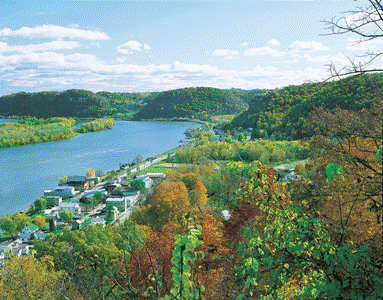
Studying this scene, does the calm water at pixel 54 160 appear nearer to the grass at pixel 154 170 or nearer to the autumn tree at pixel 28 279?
the grass at pixel 154 170

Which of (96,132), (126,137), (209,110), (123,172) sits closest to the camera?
(123,172)

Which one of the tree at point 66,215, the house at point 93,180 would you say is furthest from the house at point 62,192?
the tree at point 66,215

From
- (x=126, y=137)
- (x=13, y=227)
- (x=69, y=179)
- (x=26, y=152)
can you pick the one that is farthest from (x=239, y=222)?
(x=126, y=137)

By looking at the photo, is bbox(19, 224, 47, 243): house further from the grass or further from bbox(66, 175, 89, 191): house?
the grass

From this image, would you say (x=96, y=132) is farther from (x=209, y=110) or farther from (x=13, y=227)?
(x=13, y=227)

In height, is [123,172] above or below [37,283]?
below
